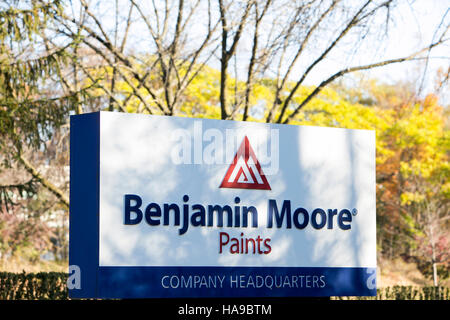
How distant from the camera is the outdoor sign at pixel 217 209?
626 cm

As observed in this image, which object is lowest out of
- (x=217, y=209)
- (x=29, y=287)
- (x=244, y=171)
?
(x=29, y=287)

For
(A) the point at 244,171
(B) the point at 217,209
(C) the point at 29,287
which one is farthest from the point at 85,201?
(C) the point at 29,287

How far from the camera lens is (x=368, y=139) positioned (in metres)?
7.34

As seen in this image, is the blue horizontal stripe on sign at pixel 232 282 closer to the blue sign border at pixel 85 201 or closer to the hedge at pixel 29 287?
the blue sign border at pixel 85 201

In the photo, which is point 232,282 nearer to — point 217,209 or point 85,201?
point 217,209

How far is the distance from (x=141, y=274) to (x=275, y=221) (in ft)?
4.69

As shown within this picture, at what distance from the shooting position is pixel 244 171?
672cm

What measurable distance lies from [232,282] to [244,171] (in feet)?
3.50

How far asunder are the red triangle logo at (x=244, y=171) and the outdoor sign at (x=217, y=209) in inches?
0.4

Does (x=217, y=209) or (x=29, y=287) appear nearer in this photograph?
(x=217, y=209)

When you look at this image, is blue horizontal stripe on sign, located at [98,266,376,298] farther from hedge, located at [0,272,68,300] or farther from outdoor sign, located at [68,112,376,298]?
hedge, located at [0,272,68,300]

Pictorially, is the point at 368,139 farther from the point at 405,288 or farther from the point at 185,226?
the point at 405,288

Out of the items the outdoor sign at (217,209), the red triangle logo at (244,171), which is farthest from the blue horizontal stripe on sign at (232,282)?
the red triangle logo at (244,171)

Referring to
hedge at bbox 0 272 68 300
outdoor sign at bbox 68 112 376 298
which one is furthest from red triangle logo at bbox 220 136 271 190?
hedge at bbox 0 272 68 300
